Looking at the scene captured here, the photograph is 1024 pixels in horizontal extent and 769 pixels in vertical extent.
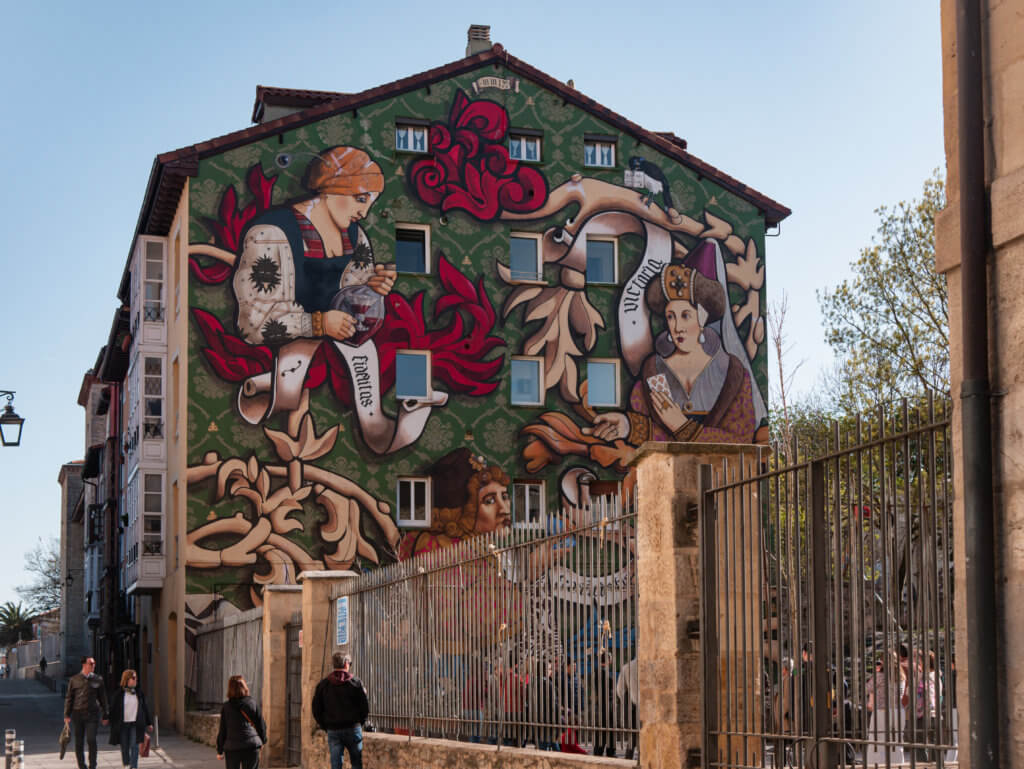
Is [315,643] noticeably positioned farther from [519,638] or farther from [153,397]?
[153,397]

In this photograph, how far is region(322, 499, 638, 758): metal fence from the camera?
11.6 metres

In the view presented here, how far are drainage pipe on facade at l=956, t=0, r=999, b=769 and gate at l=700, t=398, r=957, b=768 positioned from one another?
24cm

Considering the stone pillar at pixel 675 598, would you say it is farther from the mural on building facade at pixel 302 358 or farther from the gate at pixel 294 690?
the mural on building facade at pixel 302 358

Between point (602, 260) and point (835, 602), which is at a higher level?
point (602, 260)

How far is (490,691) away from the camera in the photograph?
1400 cm

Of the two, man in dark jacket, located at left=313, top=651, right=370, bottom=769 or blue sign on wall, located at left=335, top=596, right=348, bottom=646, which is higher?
blue sign on wall, located at left=335, top=596, right=348, bottom=646

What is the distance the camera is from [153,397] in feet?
127

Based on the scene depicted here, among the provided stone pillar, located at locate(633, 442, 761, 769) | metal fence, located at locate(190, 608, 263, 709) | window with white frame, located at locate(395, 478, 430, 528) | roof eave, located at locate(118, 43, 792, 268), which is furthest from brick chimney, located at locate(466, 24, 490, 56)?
A: stone pillar, located at locate(633, 442, 761, 769)

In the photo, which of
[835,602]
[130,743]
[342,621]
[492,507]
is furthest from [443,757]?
[492,507]

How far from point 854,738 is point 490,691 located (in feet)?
21.2

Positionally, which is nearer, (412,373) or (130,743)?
(130,743)

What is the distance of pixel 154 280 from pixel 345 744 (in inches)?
998

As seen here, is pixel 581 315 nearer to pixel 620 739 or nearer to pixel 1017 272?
pixel 620 739

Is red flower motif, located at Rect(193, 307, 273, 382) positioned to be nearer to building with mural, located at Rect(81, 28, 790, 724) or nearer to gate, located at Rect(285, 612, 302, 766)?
building with mural, located at Rect(81, 28, 790, 724)
